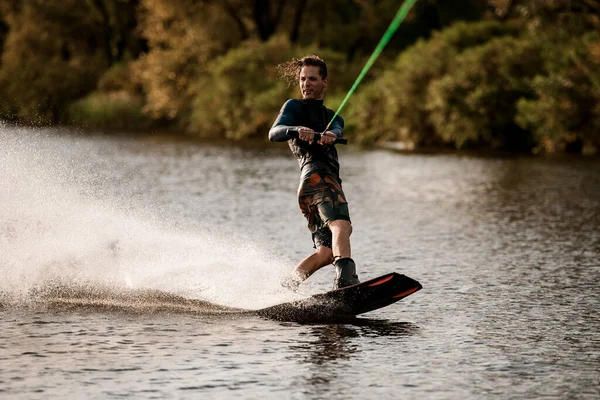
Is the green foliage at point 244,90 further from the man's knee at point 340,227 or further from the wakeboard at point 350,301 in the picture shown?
the wakeboard at point 350,301

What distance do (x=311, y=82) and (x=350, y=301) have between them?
1.56 metres

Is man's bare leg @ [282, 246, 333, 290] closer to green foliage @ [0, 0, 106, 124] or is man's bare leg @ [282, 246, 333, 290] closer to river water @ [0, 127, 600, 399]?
river water @ [0, 127, 600, 399]

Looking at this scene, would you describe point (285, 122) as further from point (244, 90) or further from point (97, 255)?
point (244, 90)

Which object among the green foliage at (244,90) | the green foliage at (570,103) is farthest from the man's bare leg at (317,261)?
the green foliage at (244,90)

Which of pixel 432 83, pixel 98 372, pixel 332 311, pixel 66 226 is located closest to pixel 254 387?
pixel 98 372

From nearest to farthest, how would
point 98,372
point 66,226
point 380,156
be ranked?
point 98,372 → point 66,226 → point 380,156

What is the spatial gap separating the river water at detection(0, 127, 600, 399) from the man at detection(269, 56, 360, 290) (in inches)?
19.7

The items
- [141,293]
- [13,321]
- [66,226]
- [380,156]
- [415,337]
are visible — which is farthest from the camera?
[380,156]

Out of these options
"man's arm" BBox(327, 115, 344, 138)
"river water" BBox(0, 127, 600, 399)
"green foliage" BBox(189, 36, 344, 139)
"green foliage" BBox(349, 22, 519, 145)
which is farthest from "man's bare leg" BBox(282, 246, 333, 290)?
"green foliage" BBox(189, 36, 344, 139)

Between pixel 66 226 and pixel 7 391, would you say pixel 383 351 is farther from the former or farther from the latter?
pixel 66 226

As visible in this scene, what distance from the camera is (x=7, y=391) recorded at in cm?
602

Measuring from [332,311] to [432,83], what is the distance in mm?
26383

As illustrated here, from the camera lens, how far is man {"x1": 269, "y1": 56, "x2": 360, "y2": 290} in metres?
8.18

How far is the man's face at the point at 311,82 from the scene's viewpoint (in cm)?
826
